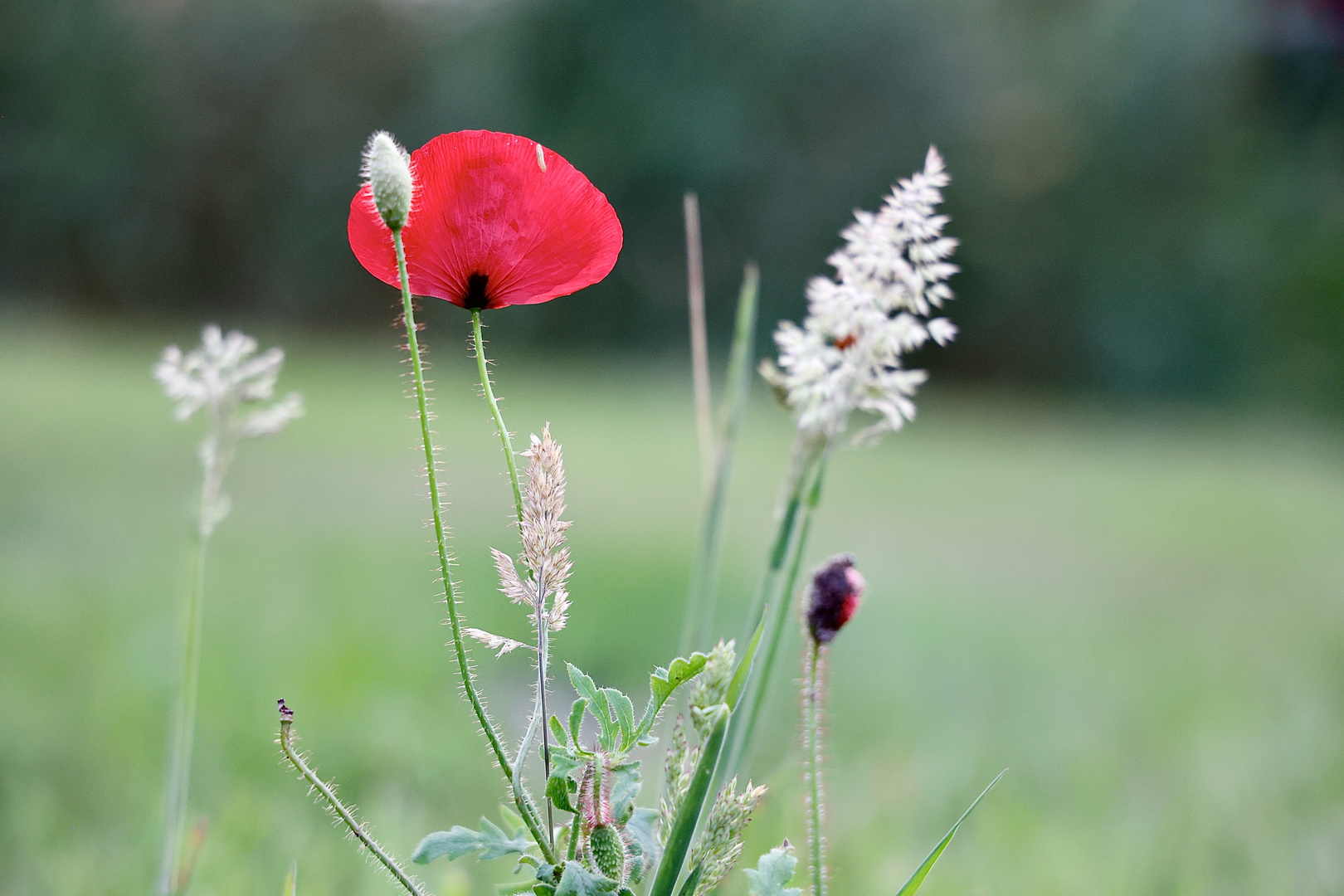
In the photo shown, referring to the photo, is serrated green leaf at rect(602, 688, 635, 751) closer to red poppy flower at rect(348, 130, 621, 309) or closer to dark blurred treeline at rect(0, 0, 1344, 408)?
red poppy flower at rect(348, 130, 621, 309)

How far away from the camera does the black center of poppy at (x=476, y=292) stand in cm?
37

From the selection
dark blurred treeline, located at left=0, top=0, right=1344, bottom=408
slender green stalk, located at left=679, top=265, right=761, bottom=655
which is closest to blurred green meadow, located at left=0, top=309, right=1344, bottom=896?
slender green stalk, located at left=679, top=265, right=761, bottom=655

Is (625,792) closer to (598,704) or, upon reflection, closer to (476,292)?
(598,704)

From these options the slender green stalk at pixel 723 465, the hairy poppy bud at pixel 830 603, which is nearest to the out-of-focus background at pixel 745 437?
the slender green stalk at pixel 723 465

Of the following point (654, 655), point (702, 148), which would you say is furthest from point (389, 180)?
point (702, 148)

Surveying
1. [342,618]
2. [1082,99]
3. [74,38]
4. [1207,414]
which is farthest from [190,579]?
[74,38]

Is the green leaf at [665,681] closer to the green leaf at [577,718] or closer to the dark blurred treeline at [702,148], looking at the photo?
the green leaf at [577,718]

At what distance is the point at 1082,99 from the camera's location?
7426 millimetres

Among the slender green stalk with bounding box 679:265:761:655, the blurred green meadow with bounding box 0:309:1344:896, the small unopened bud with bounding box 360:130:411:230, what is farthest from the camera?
the blurred green meadow with bounding box 0:309:1344:896

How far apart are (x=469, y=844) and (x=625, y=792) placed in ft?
0.18

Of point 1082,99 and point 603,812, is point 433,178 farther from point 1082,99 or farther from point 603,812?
point 1082,99

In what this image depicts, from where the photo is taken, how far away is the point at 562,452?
353mm

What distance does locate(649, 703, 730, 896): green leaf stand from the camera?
0.32m

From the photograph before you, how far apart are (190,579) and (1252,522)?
3.23 m
